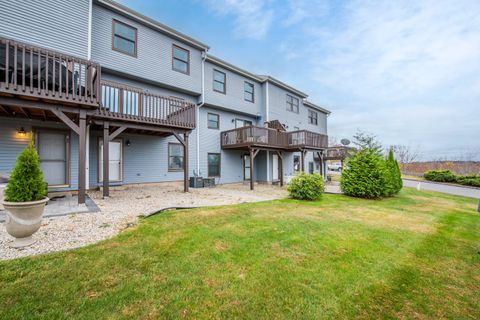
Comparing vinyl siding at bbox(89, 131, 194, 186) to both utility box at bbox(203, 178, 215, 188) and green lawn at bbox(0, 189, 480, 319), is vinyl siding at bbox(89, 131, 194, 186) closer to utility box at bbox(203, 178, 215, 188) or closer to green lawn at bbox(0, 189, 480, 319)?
utility box at bbox(203, 178, 215, 188)

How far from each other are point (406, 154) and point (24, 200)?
5306 centimetres

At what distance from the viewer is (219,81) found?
13531 mm

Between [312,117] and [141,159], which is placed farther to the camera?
[312,117]

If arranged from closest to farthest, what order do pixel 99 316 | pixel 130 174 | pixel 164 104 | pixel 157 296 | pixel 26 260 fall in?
pixel 99 316 → pixel 157 296 → pixel 26 260 → pixel 164 104 → pixel 130 174

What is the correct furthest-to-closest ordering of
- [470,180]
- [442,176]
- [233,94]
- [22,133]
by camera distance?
[442,176] → [470,180] → [233,94] → [22,133]

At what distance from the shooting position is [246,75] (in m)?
14.9

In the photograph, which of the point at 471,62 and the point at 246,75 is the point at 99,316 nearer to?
the point at 246,75

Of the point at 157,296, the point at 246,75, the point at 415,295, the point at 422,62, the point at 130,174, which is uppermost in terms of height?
the point at 422,62

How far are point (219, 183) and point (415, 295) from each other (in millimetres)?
11756

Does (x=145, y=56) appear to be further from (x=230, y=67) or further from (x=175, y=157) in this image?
(x=230, y=67)

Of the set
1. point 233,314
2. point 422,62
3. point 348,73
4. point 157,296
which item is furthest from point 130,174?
point 348,73

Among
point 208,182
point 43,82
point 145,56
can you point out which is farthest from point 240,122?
point 43,82

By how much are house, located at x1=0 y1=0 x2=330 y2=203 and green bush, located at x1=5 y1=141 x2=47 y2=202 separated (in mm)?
2542

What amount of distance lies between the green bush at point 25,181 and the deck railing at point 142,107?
14.1 ft
